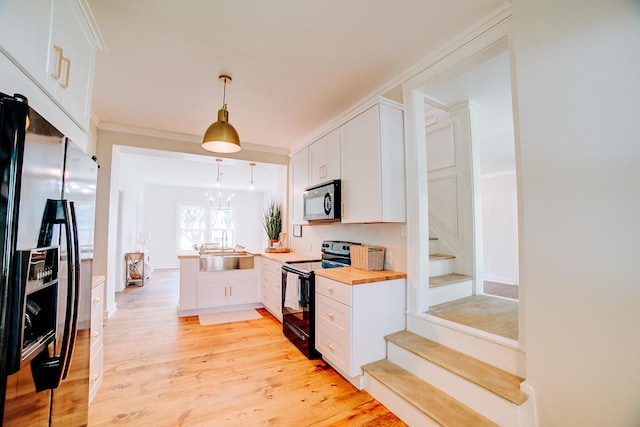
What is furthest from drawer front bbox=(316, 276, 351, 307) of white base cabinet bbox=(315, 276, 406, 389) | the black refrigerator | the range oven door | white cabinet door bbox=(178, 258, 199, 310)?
white cabinet door bbox=(178, 258, 199, 310)

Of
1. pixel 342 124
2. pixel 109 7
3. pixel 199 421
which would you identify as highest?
pixel 109 7

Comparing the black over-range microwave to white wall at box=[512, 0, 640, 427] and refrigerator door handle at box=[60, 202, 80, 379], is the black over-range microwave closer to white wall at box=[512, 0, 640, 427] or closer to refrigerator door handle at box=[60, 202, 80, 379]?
white wall at box=[512, 0, 640, 427]

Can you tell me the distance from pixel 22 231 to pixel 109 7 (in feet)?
5.56

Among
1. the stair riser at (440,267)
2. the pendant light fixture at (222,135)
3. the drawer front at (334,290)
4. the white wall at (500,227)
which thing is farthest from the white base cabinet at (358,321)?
the white wall at (500,227)

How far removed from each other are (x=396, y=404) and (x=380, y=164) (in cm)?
182

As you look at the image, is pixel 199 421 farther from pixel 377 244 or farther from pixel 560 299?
pixel 560 299

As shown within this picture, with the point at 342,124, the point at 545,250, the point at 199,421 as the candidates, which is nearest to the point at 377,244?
the point at 342,124

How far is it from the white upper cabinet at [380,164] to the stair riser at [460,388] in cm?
112

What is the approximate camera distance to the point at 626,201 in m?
1.18

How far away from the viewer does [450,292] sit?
269 cm

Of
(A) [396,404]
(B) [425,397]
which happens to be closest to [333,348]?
(A) [396,404]

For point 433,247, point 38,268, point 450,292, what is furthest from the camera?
point 433,247

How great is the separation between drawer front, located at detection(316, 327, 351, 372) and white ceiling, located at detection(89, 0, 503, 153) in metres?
2.34

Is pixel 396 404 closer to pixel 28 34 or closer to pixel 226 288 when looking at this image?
pixel 28 34
